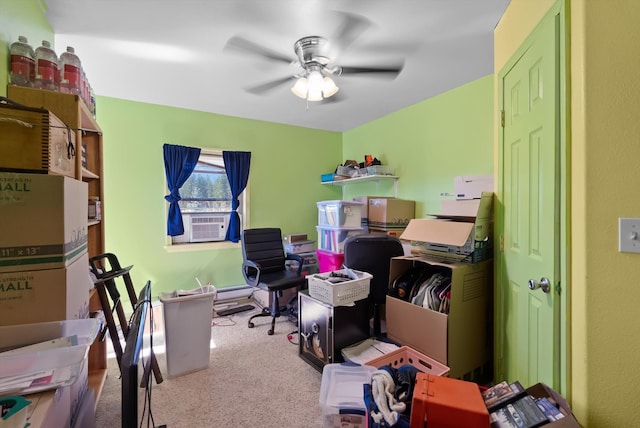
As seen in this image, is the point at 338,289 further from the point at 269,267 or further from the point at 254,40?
the point at 254,40

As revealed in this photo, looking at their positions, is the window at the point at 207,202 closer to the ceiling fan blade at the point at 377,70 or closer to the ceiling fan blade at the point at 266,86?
the ceiling fan blade at the point at 266,86

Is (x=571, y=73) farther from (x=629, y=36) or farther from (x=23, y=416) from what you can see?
(x=23, y=416)

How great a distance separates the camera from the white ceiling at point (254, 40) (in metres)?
1.77

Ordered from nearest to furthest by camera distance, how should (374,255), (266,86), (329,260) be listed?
(374,255)
(266,86)
(329,260)

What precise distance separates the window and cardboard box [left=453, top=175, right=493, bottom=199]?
8.75 ft

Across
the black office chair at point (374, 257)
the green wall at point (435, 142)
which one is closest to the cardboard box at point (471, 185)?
the green wall at point (435, 142)

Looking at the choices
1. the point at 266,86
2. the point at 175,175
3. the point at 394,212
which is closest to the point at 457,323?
the point at 394,212

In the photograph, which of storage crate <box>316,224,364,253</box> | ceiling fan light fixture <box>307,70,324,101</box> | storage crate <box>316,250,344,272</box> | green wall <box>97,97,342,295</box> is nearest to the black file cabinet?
storage crate <box>316,250,344,272</box>

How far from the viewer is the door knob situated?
1.26 meters

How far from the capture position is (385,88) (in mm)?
2953

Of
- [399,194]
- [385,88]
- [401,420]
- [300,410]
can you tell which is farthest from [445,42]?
[300,410]

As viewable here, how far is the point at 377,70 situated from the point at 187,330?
257cm

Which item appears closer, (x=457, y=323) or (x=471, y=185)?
(x=457, y=323)

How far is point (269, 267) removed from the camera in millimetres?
3385
